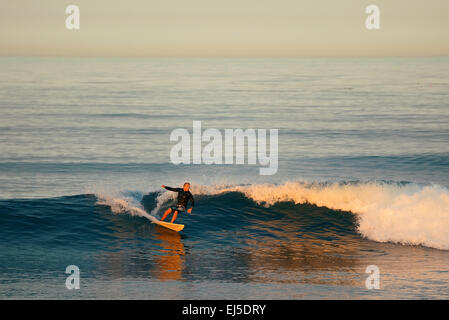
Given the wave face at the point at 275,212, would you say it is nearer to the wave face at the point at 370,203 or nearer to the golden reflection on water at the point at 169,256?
the wave face at the point at 370,203

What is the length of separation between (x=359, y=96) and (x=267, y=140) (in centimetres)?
2328

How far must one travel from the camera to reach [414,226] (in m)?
19.6

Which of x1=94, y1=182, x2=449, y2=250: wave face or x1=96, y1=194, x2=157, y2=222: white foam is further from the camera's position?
x1=96, y1=194, x2=157, y2=222: white foam

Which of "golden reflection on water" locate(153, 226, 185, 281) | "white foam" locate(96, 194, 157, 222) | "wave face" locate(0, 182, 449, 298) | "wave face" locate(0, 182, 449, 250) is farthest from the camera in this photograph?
"white foam" locate(96, 194, 157, 222)

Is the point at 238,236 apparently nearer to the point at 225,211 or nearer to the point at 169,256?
the point at 225,211
